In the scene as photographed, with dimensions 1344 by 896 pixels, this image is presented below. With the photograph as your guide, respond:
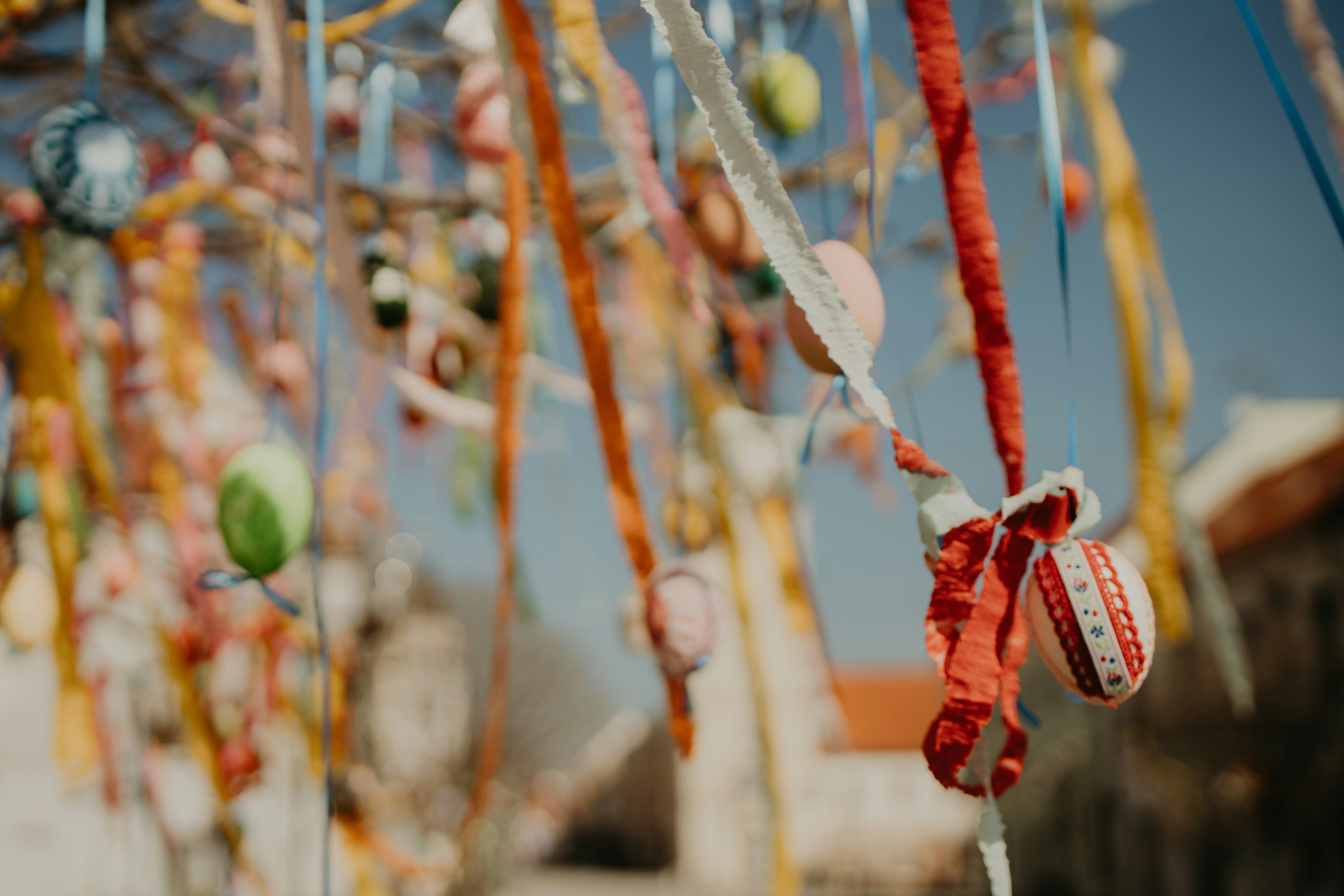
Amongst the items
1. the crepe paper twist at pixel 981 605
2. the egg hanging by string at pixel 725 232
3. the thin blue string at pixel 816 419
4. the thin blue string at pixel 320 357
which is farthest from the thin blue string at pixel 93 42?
the crepe paper twist at pixel 981 605

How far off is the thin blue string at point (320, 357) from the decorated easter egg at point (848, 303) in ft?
1.57

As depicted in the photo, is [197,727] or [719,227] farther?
[197,727]

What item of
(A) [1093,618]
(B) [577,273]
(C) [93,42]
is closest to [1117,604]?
(A) [1093,618]

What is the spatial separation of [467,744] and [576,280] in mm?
8052

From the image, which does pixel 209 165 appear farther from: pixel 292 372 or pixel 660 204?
pixel 660 204

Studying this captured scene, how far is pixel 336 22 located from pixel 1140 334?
1293mm

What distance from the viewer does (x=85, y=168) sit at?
3.96 feet

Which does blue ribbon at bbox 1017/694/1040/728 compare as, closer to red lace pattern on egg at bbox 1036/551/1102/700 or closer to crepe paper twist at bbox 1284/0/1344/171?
red lace pattern on egg at bbox 1036/551/1102/700

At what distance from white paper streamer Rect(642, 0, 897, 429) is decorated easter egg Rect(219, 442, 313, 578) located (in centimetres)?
63

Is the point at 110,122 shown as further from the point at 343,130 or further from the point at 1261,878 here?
the point at 1261,878

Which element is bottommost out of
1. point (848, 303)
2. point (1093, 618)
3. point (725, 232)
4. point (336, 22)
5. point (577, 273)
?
point (1093, 618)

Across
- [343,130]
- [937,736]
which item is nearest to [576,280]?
[937,736]

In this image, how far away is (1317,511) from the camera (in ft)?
21.7

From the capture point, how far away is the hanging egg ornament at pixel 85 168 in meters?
1.20
